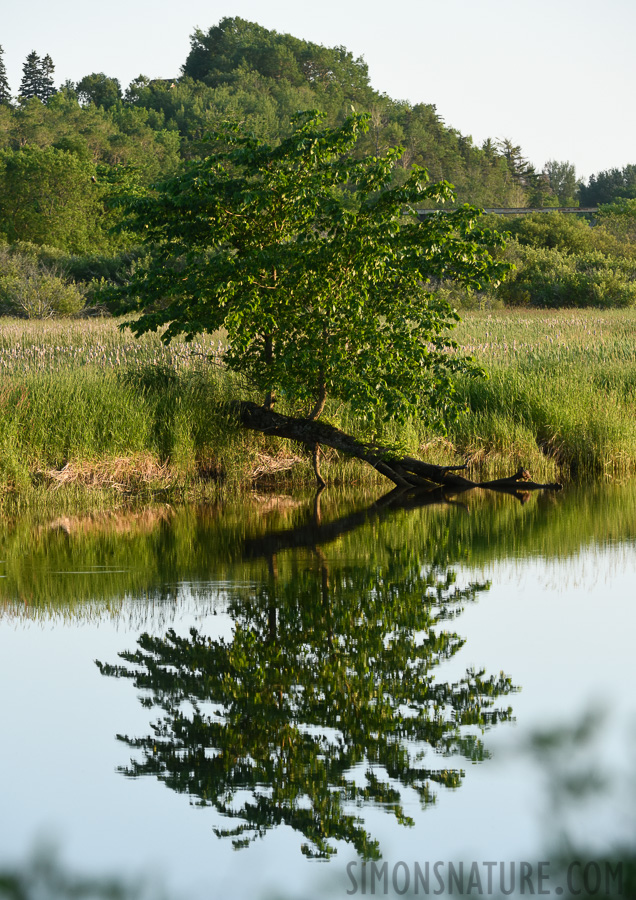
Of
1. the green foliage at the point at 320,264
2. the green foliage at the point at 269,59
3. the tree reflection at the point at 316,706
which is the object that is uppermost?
the green foliage at the point at 269,59

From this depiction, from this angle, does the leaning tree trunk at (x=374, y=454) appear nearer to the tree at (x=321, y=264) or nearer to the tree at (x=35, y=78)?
the tree at (x=321, y=264)

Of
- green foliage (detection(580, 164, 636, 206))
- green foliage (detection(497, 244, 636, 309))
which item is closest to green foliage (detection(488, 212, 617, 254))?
green foliage (detection(497, 244, 636, 309))

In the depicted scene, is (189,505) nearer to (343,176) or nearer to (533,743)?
(343,176)

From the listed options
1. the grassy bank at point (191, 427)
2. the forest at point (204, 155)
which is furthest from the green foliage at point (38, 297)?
the grassy bank at point (191, 427)

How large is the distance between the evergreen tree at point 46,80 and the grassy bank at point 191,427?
157249 mm

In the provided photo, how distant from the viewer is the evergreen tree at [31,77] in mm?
161000

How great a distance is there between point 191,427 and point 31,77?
16227 cm

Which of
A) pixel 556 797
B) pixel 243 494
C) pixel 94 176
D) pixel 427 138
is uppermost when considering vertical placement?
pixel 427 138

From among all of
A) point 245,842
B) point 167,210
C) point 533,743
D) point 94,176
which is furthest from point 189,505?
point 94,176

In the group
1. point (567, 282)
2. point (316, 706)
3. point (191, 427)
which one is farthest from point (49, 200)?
point (316, 706)

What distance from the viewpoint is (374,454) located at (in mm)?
14492

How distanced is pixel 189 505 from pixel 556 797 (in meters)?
10.7

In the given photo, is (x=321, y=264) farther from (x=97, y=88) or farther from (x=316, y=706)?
(x=97, y=88)

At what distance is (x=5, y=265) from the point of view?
50062 millimetres
